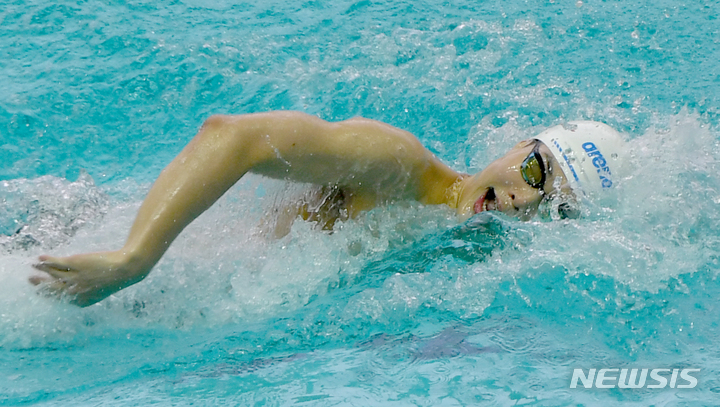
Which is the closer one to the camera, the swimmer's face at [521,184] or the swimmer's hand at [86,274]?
the swimmer's hand at [86,274]

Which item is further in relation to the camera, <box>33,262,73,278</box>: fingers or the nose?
the nose

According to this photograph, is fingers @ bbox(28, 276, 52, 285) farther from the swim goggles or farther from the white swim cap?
the white swim cap

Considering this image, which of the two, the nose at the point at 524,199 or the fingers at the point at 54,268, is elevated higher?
the fingers at the point at 54,268

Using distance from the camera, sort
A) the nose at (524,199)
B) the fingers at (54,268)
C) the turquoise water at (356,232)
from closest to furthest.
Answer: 1. the fingers at (54,268)
2. the turquoise water at (356,232)
3. the nose at (524,199)

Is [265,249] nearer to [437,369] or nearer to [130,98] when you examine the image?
[437,369]

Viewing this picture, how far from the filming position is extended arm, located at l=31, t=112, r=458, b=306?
2117 millimetres

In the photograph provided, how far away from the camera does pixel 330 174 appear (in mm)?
2543

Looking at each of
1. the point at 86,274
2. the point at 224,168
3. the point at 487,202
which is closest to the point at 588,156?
the point at 487,202

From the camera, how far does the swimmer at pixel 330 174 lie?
2.13 m

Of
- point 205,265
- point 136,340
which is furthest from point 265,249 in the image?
point 136,340

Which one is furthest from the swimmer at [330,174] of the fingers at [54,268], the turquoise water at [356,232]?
the turquoise water at [356,232]

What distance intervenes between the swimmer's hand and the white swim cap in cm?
167

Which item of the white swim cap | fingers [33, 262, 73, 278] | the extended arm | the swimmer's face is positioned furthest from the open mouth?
fingers [33, 262, 73, 278]

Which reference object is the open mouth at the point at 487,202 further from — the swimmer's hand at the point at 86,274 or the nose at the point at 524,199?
the swimmer's hand at the point at 86,274
